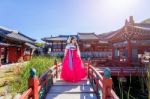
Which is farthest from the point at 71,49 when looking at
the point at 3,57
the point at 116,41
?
the point at 3,57

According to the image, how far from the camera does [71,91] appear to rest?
6199 millimetres

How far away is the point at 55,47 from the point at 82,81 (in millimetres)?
24313

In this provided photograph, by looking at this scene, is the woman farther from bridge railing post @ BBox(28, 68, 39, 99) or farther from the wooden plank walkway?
bridge railing post @ BBox(28, 68, 39, 99)

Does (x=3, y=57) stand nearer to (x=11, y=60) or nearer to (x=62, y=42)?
(x=11, y=60)

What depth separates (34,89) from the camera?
4.14m

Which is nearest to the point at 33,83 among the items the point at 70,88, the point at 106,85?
the point at 106,85

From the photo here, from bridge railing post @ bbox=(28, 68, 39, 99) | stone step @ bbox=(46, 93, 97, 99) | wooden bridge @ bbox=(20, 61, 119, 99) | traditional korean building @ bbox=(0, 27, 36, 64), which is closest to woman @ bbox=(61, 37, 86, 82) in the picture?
wooden bridge @ bbox=(20, 61, 119, 99)

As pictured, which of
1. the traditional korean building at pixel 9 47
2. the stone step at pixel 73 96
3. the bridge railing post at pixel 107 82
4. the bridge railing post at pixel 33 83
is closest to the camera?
the bridge railing post at pixel 33 83

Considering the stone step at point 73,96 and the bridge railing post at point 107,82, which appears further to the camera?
the stone step at point 73,96

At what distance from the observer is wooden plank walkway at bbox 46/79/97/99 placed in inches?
224

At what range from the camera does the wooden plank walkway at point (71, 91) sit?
5688 mm

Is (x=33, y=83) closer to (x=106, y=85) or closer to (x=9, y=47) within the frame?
(x=106, y=85)

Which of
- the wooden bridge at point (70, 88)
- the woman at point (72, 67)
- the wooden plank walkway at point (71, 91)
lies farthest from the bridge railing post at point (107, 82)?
the woman at point (72, 67)

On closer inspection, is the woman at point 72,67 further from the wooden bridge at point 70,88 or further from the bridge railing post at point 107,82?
the bridge railing post at point 107,82
